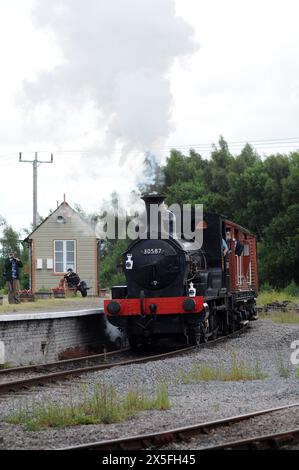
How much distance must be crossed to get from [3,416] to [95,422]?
46.1 inches

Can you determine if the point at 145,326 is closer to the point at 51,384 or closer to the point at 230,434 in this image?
the point at 51,384

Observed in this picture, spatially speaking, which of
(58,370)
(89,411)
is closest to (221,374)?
(58,370)

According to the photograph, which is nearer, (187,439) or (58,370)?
(187,439)

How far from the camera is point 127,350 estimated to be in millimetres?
18422

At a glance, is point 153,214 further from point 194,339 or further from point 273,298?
point 273,298

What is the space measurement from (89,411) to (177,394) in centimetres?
210

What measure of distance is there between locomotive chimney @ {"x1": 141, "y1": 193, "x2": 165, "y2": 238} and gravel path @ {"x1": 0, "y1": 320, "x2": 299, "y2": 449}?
2668mm

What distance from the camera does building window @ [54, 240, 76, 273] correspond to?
116 ft

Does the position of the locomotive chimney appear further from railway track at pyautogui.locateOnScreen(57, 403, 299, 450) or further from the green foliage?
the green foliage

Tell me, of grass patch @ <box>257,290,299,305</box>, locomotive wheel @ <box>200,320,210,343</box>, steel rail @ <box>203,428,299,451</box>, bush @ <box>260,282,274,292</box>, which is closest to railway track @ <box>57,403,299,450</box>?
steel rail @ <box>203,428,299,451</box>

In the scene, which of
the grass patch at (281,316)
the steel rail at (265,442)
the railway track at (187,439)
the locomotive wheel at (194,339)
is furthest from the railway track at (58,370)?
the grass patch at (281,316)

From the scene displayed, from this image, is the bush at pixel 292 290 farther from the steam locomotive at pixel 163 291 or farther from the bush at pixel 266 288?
the steam locomotive at pixel 163 291

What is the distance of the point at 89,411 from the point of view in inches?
380

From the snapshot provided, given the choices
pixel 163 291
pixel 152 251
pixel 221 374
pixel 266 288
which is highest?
pixel 152 251
